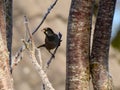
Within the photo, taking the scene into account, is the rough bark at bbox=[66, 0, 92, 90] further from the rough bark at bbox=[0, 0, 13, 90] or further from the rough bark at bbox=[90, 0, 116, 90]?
the rough bark at bbox=[0, 0, 13, 90]

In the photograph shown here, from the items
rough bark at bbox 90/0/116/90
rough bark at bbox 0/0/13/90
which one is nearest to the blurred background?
rough bark at bbox 90/0/116/90

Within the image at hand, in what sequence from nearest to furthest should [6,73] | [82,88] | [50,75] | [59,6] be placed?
[6,73]
[82,88]
[50,75]
[59,6]

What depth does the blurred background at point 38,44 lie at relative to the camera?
468 cm

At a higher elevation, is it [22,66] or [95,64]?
[95,64]

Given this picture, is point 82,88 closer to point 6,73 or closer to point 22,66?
point 6,73

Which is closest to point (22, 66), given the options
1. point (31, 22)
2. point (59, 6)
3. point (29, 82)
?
point (29, 82)

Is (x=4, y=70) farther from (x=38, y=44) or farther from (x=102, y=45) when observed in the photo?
(x=38, y=44)

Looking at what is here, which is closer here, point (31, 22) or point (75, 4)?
point (75, 4)

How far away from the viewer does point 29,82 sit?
4.72 meters

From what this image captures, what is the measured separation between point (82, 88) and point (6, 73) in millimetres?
281

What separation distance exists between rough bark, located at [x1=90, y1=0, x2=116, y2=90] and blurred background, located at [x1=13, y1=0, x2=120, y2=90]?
3310 mm

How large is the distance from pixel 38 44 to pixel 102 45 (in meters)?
3.56

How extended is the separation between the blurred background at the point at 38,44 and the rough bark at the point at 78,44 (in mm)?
3325

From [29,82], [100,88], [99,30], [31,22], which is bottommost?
[29,82]
